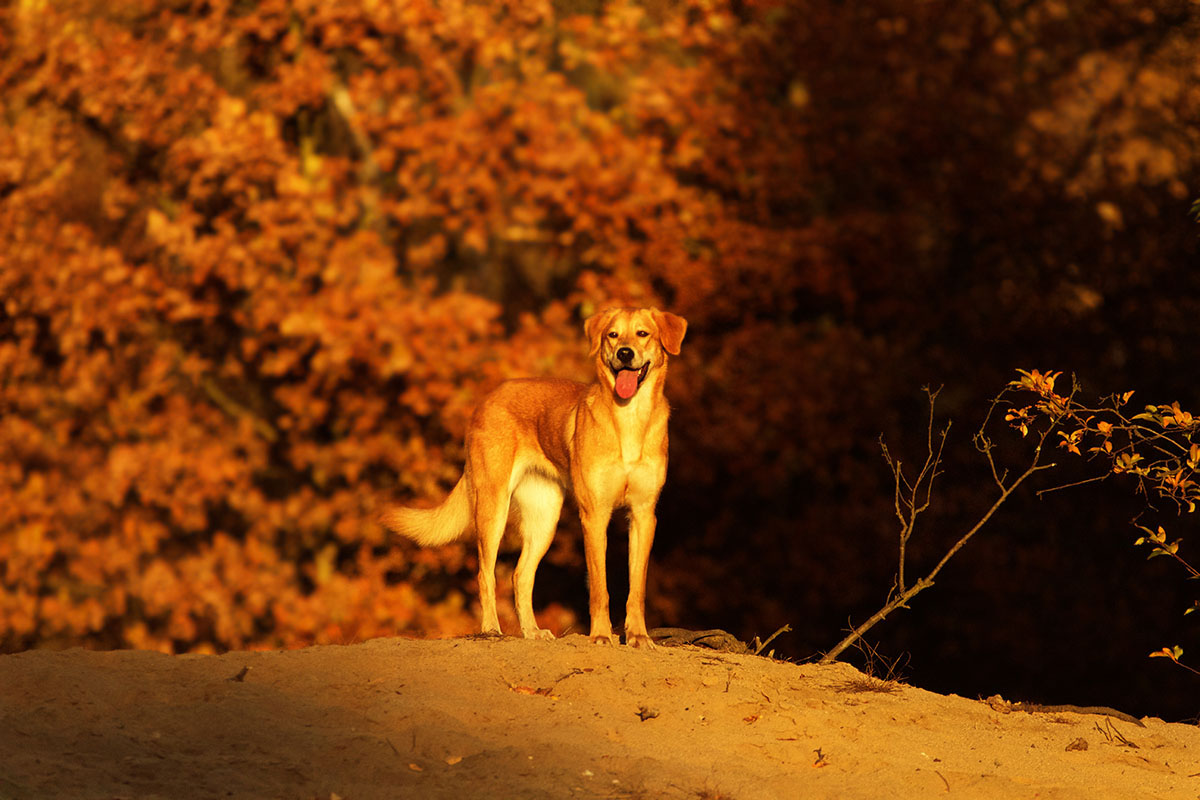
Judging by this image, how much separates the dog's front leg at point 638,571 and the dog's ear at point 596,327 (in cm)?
90

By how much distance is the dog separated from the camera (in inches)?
267

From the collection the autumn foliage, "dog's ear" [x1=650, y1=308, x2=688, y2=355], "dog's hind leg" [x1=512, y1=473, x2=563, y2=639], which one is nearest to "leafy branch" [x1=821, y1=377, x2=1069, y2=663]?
"dog's ear" [x1=650, y1=308, x2=688, y2=355]

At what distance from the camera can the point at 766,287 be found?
12.5 metres

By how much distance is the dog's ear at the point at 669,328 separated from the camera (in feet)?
22.5

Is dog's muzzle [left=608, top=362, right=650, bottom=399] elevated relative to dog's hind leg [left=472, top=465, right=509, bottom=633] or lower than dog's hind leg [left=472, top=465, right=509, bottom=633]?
elevated

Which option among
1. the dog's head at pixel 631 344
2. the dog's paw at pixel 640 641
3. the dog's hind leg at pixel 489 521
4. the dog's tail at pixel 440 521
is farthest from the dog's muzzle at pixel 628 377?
the dog's tail at pixel 440 521

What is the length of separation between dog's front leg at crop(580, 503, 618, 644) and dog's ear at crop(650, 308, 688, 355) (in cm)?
95

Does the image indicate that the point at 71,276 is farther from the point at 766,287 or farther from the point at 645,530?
the point at 645,530

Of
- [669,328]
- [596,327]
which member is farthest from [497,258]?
[669,328]

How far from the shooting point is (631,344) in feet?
22.2

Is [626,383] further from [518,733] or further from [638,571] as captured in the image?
[518,733]

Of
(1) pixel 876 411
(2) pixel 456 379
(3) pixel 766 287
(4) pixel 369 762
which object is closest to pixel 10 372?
(2) pixel 456 379

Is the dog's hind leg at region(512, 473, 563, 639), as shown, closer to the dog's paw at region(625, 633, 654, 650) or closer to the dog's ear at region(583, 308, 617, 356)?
the dog's ear at region(583, 308, 617, 356)

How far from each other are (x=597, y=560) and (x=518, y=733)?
1.81 meters
